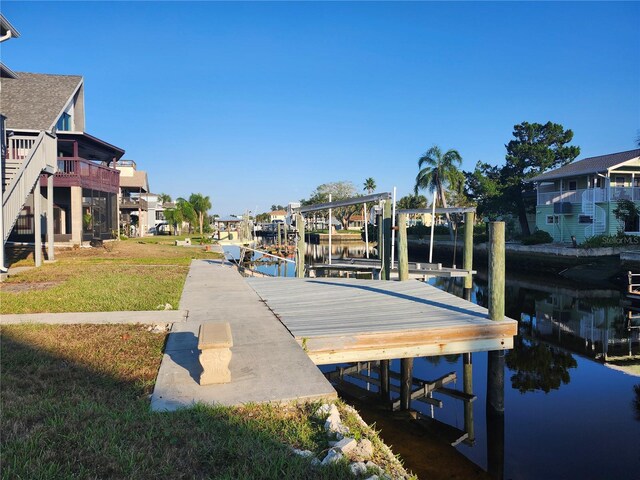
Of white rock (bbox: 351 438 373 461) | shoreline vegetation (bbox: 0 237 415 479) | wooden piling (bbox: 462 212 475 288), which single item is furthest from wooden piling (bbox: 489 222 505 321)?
wooden piling (bbox: 462 212 475 288)

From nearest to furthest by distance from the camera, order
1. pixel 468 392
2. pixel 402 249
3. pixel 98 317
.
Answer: pixel 98 317
pixel 468 392
pixel 402 249

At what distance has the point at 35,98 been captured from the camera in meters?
24.4

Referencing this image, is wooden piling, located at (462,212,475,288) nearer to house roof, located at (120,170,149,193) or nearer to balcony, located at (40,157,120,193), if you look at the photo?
balcony, located at (40,157,120,193)

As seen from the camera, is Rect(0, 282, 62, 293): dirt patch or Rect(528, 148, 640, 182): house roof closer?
Rect(0, 282, 62, 293): dirt patch

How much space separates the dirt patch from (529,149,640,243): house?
111ft

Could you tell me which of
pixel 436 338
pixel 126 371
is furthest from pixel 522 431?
pixel 126 371

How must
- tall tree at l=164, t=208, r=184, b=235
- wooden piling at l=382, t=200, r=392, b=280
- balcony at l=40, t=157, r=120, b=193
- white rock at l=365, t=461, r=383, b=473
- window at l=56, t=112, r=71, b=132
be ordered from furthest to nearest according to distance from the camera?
tall tree at l=164, t=208, r=184, b=235 → window at l=56, t=112, r=71, b=132 → balcony at l=40, t=157, r=120, b=193 → wooden piling at l=382, t=200, r=392, b=280 → white rock at l=365, t=461, r=383, b=473

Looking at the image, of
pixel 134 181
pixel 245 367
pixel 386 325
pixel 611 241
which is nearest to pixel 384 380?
pixel 386 325

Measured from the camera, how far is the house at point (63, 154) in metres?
21.9

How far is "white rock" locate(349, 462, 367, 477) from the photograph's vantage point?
3.38 metres

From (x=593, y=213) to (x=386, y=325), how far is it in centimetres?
3227

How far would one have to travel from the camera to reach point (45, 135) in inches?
628

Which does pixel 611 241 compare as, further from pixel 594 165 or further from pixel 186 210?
pixel 186 210

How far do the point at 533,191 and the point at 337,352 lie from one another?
138ft
